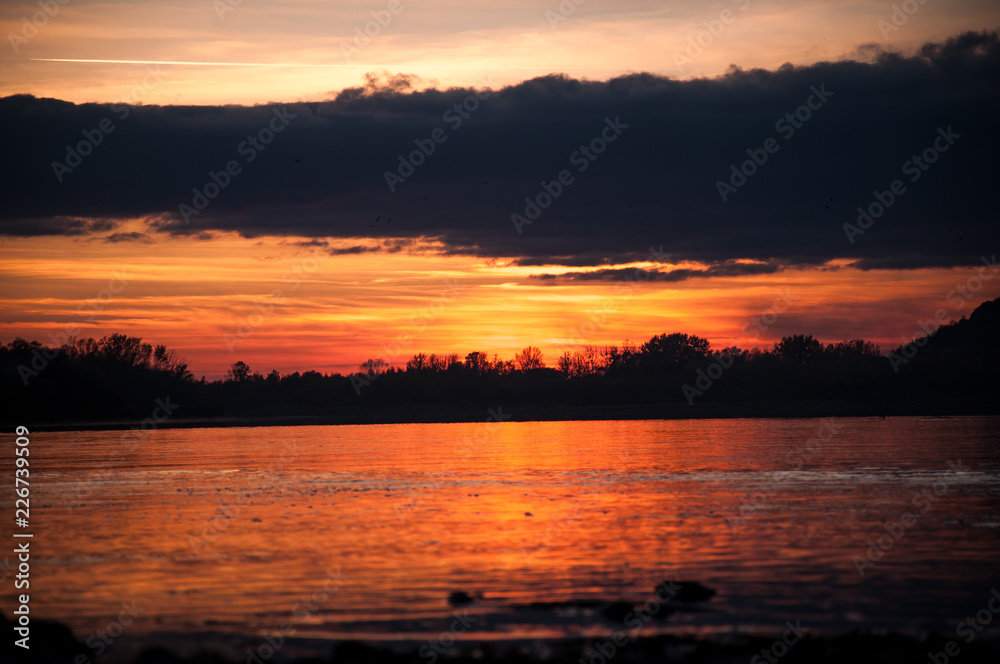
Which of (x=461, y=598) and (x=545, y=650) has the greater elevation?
(x=461, y=598)

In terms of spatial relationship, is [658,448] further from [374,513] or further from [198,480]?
[374,513]

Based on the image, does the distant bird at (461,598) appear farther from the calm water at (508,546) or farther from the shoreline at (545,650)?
the shoreline at (545,650)

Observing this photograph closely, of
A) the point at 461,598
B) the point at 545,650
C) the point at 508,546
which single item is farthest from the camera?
the point at 508,546

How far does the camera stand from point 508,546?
31.4m

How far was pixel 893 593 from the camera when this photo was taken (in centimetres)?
2356

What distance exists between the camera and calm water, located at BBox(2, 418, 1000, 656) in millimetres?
22188

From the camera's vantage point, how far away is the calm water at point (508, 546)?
72.8 ft

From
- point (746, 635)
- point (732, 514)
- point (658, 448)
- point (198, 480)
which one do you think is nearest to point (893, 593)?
point (746, 635)

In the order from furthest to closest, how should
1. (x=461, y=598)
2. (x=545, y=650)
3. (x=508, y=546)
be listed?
(x=508, y=546) → (x=461, y=598) → (x=545, y=650)

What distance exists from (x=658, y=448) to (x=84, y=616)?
72.6 m

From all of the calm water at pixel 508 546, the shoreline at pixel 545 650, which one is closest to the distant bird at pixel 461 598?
the calm water at pixel 508 546

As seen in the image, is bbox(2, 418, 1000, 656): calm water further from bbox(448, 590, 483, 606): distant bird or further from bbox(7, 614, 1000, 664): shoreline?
bbox(7, 614, 1000, 664): shoreline

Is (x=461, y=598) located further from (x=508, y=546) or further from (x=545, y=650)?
(x=508, y=546)

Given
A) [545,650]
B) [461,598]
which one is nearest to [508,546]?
[461,598]
